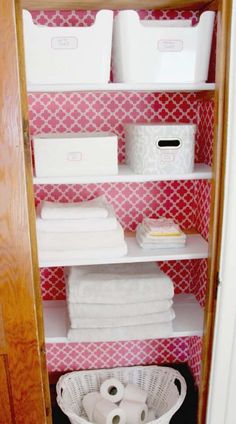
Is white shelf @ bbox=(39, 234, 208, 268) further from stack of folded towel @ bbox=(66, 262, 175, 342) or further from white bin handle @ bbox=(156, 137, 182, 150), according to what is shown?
white bin handle @ bbox=(156, 137, 182, 150)

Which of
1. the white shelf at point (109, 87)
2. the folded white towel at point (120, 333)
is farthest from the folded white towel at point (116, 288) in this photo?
the white shelf at point (109, 87)

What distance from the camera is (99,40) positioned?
1.36 meters

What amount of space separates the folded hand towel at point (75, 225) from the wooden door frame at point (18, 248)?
23cm

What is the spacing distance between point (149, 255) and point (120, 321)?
0.33 metres

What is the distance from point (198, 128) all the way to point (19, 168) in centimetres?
94

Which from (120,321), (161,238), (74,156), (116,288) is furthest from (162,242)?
(74,156)

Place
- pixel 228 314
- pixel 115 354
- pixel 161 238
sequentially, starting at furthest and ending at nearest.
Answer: pixel 115 354 → pixel 161 238 → pixel 228 314

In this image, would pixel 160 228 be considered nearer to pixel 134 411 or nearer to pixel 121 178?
pixel 121 178

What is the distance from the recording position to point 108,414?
70.8 inches

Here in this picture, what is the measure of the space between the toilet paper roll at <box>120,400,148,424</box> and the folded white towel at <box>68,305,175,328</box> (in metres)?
0.45

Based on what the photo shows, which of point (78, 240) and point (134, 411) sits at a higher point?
point (78, 240)

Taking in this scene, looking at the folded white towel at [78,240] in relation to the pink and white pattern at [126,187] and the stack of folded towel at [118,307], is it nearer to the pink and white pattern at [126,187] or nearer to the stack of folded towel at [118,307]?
the stack of folded towel at [118,307]

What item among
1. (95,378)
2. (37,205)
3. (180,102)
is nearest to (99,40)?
(180,102)

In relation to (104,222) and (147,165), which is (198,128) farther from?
(104,222)
